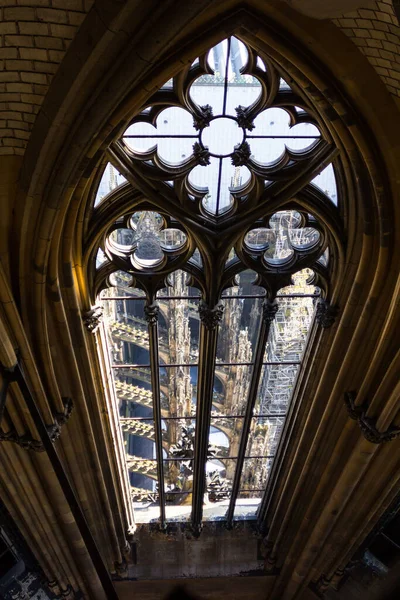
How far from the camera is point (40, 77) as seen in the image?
15.6 feet

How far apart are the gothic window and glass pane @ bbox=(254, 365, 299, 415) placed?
30mm

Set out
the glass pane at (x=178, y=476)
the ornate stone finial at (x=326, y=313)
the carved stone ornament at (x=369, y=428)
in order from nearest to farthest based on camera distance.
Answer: the carved stone ornament at (x=369, y=428) → the ornate stone finial at (x=326, y=313) → the glass pane at (x=178, y=476)

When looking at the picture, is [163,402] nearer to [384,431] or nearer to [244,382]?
[244,382]

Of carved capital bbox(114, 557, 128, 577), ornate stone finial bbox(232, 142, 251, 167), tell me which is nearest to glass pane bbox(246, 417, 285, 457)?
carved capital bbox(114, 557, 128, 577)

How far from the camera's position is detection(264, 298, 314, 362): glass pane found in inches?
341

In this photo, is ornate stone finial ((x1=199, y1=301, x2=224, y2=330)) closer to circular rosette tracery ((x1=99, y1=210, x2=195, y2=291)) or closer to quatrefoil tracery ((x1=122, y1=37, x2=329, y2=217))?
circular rosette tracery ((x1=99, y1=210, x2=195, y2=291))

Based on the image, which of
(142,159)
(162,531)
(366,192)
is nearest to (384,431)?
(366,192)

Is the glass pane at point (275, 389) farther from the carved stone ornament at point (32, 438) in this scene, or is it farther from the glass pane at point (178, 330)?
the carved stone ornament at point (32, 438)

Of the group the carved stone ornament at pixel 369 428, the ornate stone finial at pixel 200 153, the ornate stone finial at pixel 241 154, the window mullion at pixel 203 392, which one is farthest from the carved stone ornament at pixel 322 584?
the ornate stone finial at pixel 200 153

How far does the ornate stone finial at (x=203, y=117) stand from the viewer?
622cm

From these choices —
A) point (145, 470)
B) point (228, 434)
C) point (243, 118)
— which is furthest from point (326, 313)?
point (145, 470)

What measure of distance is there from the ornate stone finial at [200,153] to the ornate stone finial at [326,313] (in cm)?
239

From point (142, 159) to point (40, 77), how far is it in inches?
75.0

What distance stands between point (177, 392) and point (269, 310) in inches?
124
